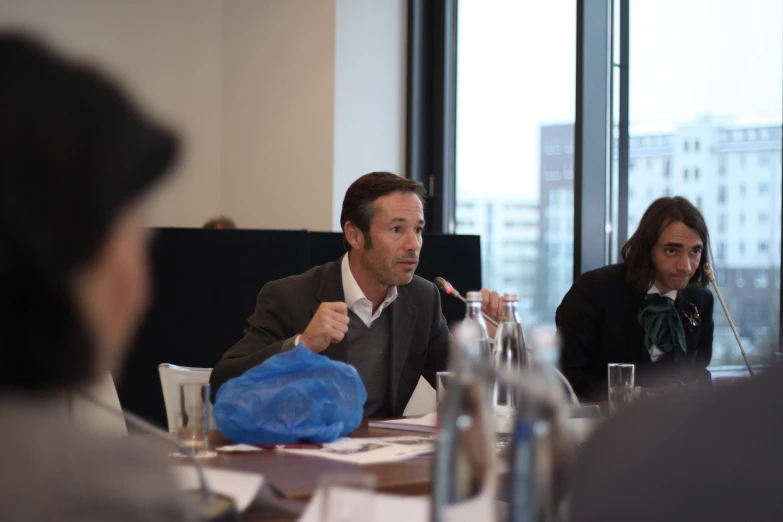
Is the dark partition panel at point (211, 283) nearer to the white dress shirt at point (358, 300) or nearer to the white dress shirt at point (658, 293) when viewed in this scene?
the white dress shirt at point (658, 293)

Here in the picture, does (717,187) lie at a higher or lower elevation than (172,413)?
higher

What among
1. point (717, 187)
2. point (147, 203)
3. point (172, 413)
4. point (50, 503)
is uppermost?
point (717, 187)

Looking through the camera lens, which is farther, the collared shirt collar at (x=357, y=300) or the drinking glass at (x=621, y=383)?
the collared shirt collar at (x=357, y=300)

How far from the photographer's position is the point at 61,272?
65 centimetres

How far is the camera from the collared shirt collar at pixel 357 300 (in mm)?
2762

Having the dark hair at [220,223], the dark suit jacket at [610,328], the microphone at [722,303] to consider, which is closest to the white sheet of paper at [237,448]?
the microphone at [722,303]

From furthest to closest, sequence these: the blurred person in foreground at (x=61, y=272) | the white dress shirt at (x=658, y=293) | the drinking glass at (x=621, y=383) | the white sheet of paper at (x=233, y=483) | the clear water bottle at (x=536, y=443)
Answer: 1. the white dress shirt at (x=658, y=293)
2. the drinking glass at (x=621, y=383)
3. the white sheet of paper at (x=233, y=483)
4. the clear water bottle at (x=536, y=443)
5. the blurred person in foreground at (x=61, y=272)

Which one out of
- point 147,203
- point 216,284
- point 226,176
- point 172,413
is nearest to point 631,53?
point 216,284

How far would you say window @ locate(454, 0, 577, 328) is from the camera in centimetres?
434

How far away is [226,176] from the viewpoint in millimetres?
5559

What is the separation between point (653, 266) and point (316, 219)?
2093mm

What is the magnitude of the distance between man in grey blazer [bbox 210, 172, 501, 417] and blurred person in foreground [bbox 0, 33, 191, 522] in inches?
66.4

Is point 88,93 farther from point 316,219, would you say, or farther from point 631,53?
point 316,219

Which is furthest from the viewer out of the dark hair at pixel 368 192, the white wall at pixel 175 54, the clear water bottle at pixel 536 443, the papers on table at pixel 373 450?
the white wall at pixel 175 54
